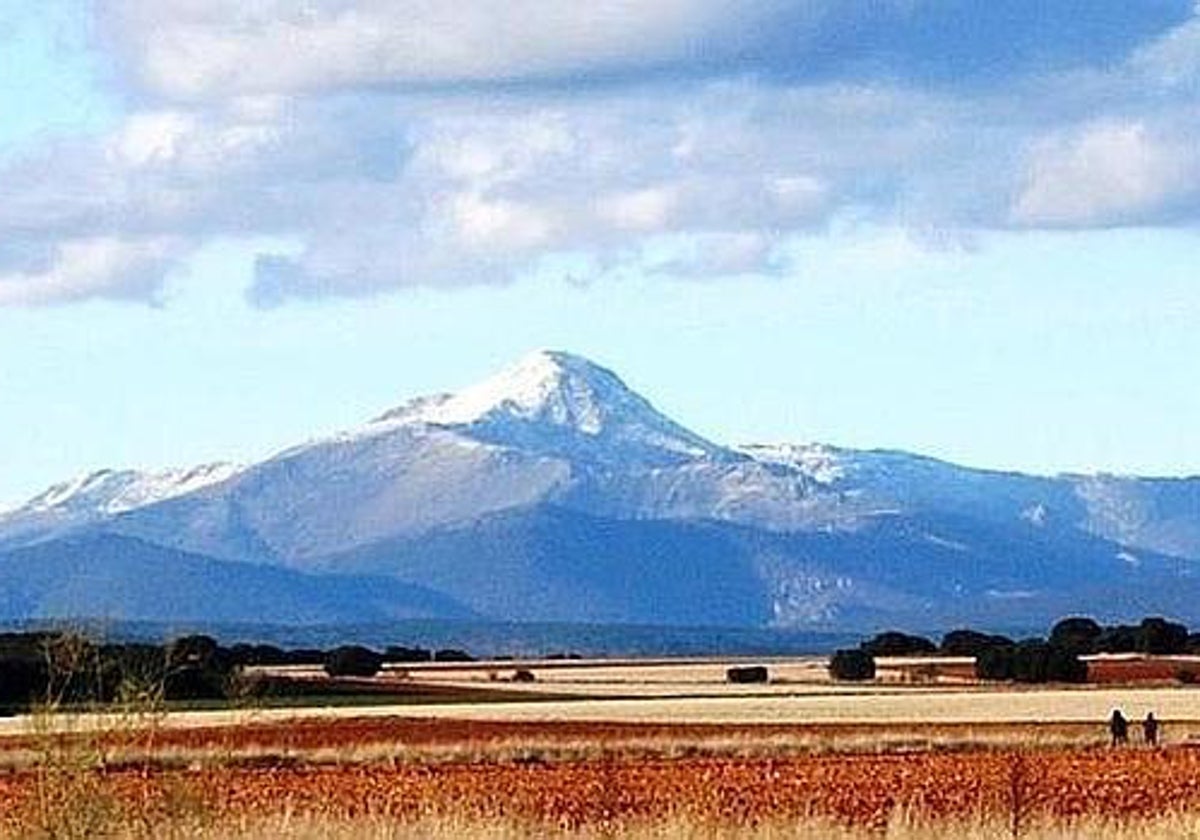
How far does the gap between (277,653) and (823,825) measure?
14602cm

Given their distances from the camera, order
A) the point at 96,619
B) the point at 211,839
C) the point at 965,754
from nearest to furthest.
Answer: the point at 96,619
the point at 211,839
the point at 965,754

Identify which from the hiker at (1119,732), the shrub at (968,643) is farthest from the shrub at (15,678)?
the shrub at (968,643)

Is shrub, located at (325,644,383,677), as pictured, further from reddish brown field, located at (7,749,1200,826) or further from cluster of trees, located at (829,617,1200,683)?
reddish brown field, located at (7,749,1200,826)

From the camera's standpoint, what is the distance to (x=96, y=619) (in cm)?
2412

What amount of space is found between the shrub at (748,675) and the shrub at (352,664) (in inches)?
690

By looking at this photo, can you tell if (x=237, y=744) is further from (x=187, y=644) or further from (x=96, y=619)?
(x=96, y=619)

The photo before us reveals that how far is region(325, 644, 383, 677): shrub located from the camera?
498 ft

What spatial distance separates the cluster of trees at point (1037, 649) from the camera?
137m

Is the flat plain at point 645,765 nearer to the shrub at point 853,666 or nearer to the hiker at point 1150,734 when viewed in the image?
the hiker at point 1150,734

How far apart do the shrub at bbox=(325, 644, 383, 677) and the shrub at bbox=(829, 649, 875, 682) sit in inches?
881

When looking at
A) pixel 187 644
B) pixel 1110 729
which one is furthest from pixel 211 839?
pixel 1110 729

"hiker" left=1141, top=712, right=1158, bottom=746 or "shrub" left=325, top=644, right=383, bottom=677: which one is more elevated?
"shrub" left=325, top=644, right=383, bottom=677

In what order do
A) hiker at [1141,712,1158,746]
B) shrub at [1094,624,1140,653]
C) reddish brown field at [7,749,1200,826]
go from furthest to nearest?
shrub at [1094,624,1140,653] → hiker at [1141,712,1158,746] → reddish brown field at [7,749,1200,826]

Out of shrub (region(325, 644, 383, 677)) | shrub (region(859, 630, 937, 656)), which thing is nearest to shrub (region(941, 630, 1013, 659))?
shrub (region(859, 630, 937, 656))
